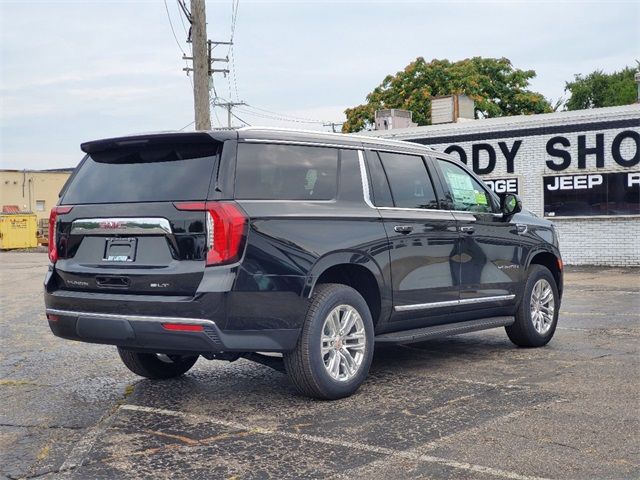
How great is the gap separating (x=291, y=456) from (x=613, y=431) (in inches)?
78.7

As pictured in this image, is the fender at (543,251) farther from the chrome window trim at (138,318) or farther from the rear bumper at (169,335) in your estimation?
the chrome window trim at (138,318)

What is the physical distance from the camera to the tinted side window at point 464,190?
302 inches

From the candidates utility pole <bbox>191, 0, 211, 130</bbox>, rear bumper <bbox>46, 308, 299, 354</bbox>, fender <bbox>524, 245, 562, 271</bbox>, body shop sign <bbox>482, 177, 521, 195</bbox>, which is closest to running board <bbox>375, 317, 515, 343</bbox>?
fender <bbox>524, 245, 562, 271</bbox>

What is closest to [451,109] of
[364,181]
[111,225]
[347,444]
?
[364,181]

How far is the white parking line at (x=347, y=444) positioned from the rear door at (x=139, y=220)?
90 centimetres

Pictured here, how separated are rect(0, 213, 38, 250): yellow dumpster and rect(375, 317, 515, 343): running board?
129 feet

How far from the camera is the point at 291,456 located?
4.76 meters

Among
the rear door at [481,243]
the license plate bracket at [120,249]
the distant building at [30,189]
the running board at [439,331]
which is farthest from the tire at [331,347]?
the distant building at [30,189]

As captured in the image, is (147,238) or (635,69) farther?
(635,69)

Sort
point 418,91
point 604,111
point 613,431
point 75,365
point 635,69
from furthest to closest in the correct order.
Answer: point 635,69
point 418,91
point 604,111
point 75,365
point 613,431

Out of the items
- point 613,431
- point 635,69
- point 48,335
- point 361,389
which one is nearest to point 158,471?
point 361,389

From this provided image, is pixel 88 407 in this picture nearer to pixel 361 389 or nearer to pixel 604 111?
pixel 361 389

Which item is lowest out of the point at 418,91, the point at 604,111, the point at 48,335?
the point at 48,335

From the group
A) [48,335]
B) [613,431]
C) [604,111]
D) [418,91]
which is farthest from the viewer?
[418,91]
